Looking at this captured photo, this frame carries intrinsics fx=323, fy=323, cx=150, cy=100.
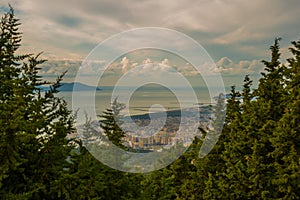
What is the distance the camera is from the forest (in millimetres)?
8336

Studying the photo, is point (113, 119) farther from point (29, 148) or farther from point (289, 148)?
point (289, 148)

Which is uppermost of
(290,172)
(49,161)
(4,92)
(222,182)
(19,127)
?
(4,92)

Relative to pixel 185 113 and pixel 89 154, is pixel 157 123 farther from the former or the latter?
pixel 89 154

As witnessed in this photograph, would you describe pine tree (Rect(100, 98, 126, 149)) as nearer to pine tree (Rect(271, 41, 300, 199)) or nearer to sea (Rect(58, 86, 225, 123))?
sea (Rect(58, 86, 225, 123))

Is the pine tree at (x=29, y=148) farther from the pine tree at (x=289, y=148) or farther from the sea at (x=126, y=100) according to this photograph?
the pine tree at (x=289, y=148)

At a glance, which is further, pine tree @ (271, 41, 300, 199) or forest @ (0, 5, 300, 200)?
pine tree @ (271, 41, 300, 199)

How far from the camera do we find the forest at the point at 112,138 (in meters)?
8.34

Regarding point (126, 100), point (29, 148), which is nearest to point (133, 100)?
point (126, 100)

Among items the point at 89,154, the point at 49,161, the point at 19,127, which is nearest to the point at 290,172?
the point at 89,154

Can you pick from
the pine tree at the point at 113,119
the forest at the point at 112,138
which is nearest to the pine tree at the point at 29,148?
the forest at the point at 112,138

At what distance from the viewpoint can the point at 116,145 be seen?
12195 millimetres

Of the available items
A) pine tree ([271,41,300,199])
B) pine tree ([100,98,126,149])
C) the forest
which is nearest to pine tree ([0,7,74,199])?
the forest

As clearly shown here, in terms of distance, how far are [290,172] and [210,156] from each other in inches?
325

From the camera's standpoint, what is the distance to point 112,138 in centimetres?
1270
